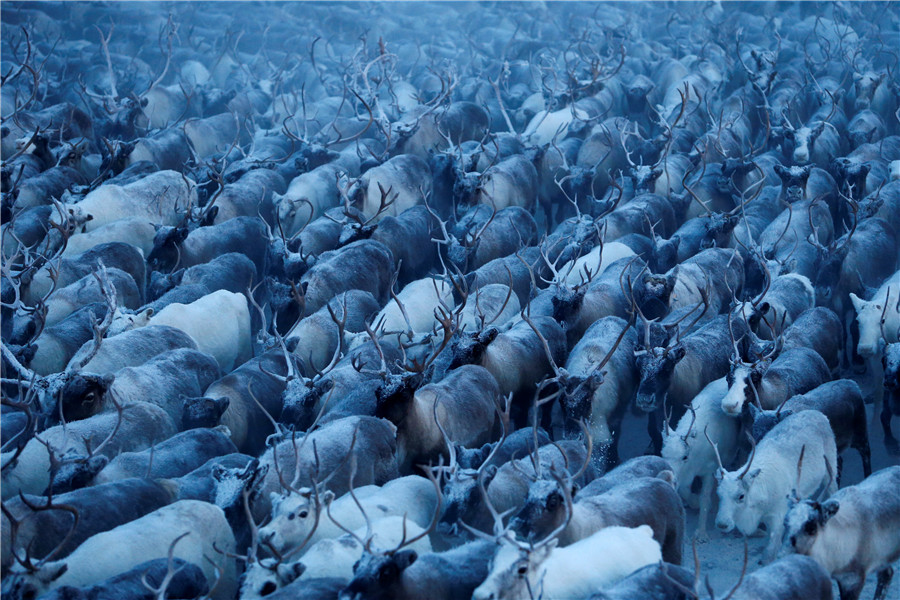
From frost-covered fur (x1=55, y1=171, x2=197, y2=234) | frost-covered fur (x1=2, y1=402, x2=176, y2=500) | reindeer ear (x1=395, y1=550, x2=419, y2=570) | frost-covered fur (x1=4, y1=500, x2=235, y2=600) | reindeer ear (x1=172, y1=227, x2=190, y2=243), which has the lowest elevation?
frost-covered fur (x1=55, y1=171, x2=197, y2=234)

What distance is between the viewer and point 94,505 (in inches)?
284

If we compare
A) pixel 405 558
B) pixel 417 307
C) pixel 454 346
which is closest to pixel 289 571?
pixel 405 558

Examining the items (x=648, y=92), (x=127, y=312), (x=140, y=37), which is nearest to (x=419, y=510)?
(x=127, y=312)

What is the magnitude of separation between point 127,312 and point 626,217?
20.8 feet

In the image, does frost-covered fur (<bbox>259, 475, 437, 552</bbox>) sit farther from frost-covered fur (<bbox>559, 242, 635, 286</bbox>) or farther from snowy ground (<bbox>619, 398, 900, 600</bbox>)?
frost-covered fur (<bbox>559, 242, 635, 286</bbox>)

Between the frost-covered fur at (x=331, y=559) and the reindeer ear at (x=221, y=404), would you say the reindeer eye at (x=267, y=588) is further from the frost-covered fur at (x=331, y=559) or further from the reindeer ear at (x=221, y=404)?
the reindeer ear at (x=221, y=404)

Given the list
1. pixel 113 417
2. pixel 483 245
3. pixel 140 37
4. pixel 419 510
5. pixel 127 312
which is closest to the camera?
pixel 419 510

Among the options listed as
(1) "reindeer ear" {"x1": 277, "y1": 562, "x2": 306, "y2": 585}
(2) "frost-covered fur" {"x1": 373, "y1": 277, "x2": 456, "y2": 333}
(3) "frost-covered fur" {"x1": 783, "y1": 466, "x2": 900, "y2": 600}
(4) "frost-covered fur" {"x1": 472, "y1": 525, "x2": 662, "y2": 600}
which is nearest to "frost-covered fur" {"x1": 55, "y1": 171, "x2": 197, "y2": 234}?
(2) "frost-covered fur" {"x1": 373, "y1": 277, "x2": 456, "y2": 333}

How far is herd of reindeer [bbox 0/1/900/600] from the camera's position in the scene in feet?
22.3

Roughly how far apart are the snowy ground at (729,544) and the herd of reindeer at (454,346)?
8 cm

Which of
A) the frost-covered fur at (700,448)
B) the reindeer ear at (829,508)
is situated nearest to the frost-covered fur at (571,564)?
the reindeer ear at (829,508)

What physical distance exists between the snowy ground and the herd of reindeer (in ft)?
0.25

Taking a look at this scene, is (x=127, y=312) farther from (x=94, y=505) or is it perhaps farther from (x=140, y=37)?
(x=140, y=37)

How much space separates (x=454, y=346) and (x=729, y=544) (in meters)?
3.02
